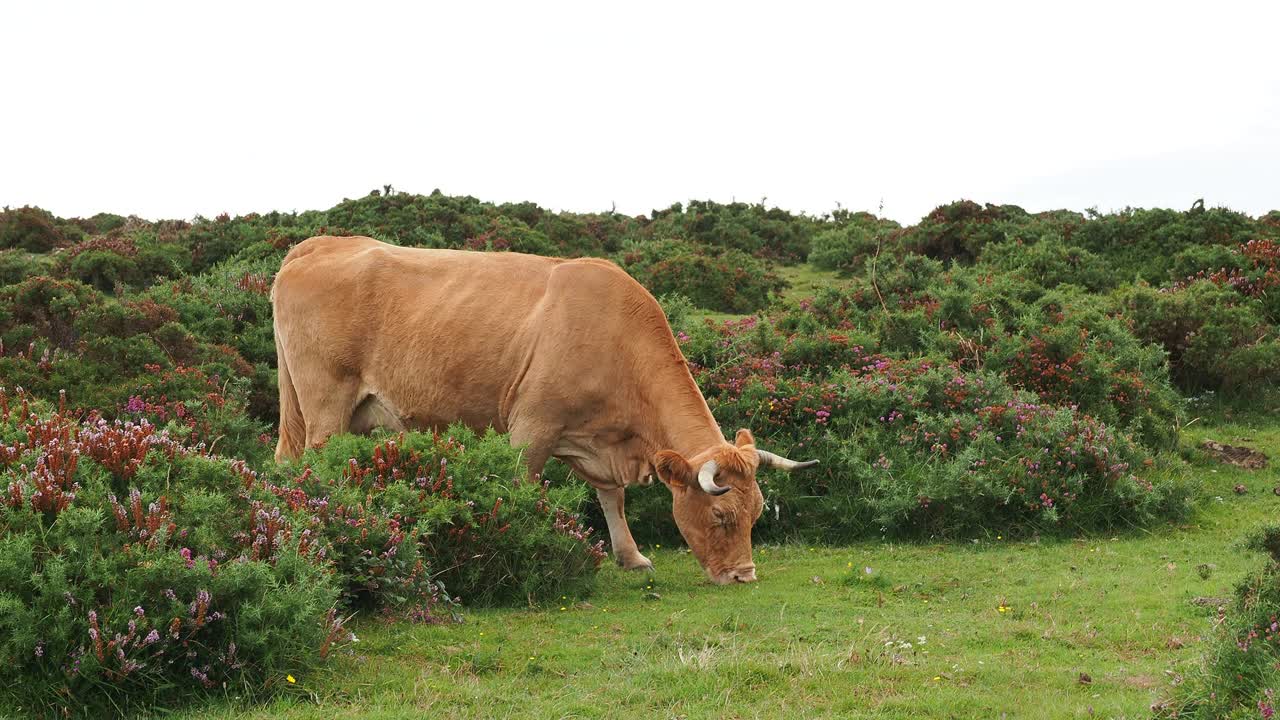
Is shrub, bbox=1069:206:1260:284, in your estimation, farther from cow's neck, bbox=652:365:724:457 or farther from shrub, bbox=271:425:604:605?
shrub, bbox=271:425:604:605

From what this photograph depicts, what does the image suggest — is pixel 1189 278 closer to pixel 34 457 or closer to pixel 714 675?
pixel 714 675

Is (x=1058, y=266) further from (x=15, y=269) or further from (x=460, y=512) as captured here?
(x=15, y=269)

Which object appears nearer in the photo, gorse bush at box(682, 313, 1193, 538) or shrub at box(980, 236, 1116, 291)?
gorse bush at box(682, 313, 1193, 538)

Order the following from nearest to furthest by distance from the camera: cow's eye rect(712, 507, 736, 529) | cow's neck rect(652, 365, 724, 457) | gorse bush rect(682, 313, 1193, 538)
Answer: cow's eye rect(712, 507, 736, 529) → cow's neck rect(652, 365, 724, 457) → gorse bush rect(682, 313, 1193, 538)

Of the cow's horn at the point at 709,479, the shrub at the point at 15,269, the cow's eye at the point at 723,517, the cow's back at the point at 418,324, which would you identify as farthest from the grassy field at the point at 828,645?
the shrub at the point at 15,269

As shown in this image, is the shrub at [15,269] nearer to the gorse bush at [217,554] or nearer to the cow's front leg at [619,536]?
the gorse bush at [217,554]

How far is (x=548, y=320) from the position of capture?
35.0 ft

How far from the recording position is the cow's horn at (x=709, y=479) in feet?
30.5

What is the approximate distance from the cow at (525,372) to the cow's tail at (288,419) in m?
0.01

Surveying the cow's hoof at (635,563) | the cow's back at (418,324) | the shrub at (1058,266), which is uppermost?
the shrub at (1058,266)

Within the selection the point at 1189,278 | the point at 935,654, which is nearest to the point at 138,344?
the point at 935,654

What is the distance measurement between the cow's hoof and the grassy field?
160 mm

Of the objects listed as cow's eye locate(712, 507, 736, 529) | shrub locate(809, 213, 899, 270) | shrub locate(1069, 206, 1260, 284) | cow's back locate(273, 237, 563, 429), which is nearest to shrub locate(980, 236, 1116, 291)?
shrub locate(1069, 206, 1260, 284)

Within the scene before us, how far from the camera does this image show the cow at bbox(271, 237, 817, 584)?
986cm
